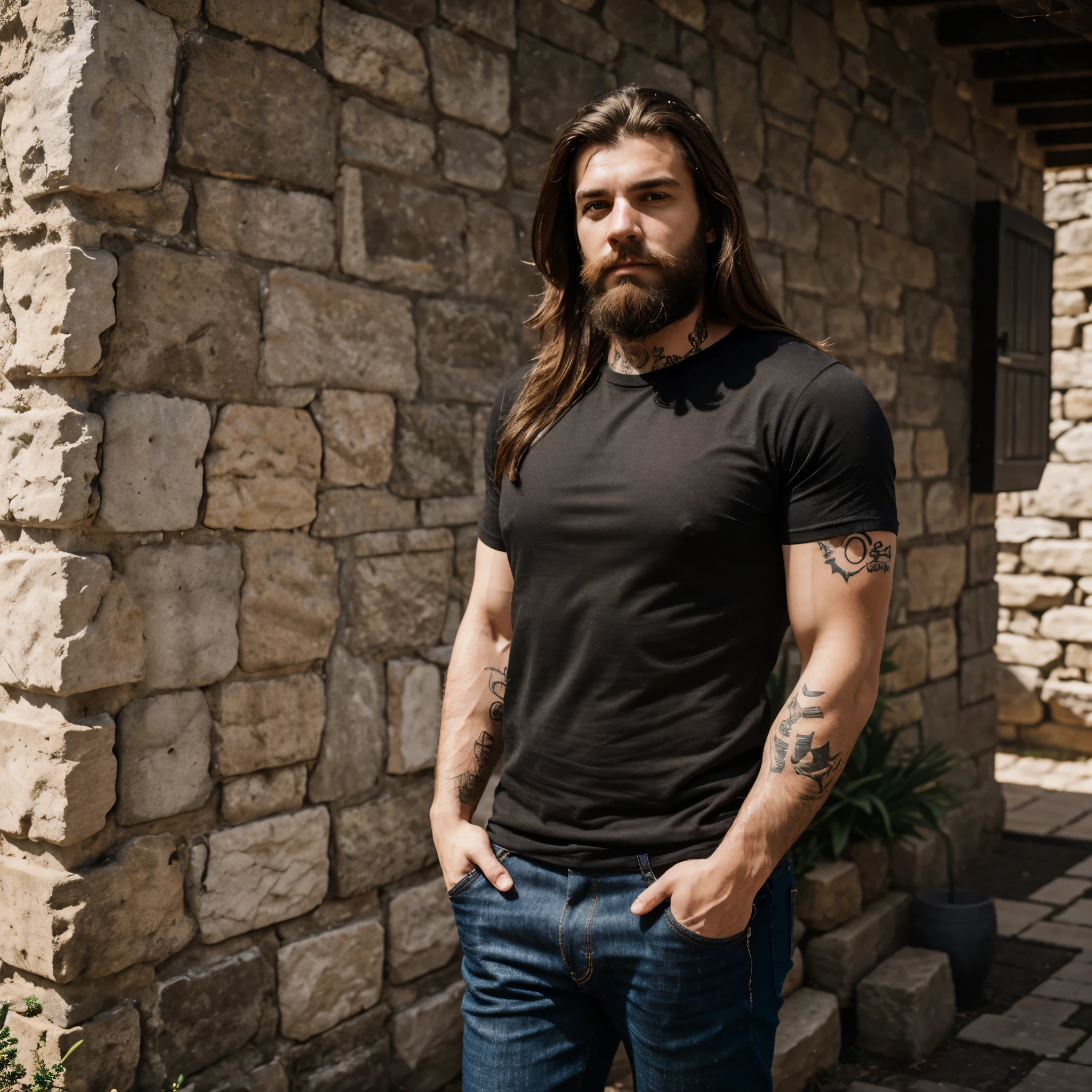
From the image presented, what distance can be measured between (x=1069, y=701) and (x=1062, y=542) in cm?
104

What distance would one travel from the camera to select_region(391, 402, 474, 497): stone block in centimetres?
286

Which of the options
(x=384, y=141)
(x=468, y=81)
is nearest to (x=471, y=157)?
(x=468, y=81)

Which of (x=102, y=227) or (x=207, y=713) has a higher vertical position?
(x=102, y=227)

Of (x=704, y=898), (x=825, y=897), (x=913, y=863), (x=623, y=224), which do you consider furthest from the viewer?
(x=913, y=863)

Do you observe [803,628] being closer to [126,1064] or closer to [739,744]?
[739,744]

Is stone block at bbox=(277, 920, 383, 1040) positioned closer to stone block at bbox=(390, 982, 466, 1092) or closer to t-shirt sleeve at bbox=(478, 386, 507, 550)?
stone block at bbox=(390, 982, 466, 1092)

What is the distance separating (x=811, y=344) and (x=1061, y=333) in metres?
6.62

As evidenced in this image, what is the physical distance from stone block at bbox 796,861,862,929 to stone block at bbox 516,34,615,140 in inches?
97.7

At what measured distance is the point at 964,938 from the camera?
12.8ft

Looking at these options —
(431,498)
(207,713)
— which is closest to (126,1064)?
(207,713)

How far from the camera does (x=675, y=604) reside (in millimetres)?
1635

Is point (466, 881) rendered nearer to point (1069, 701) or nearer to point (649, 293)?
point (649, 293)

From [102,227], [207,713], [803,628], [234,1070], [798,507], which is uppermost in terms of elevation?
[102,227]

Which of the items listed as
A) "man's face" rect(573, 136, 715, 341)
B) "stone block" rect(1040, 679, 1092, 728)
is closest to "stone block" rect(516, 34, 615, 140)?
"man's face" rect(573, 136, 715, 341)
